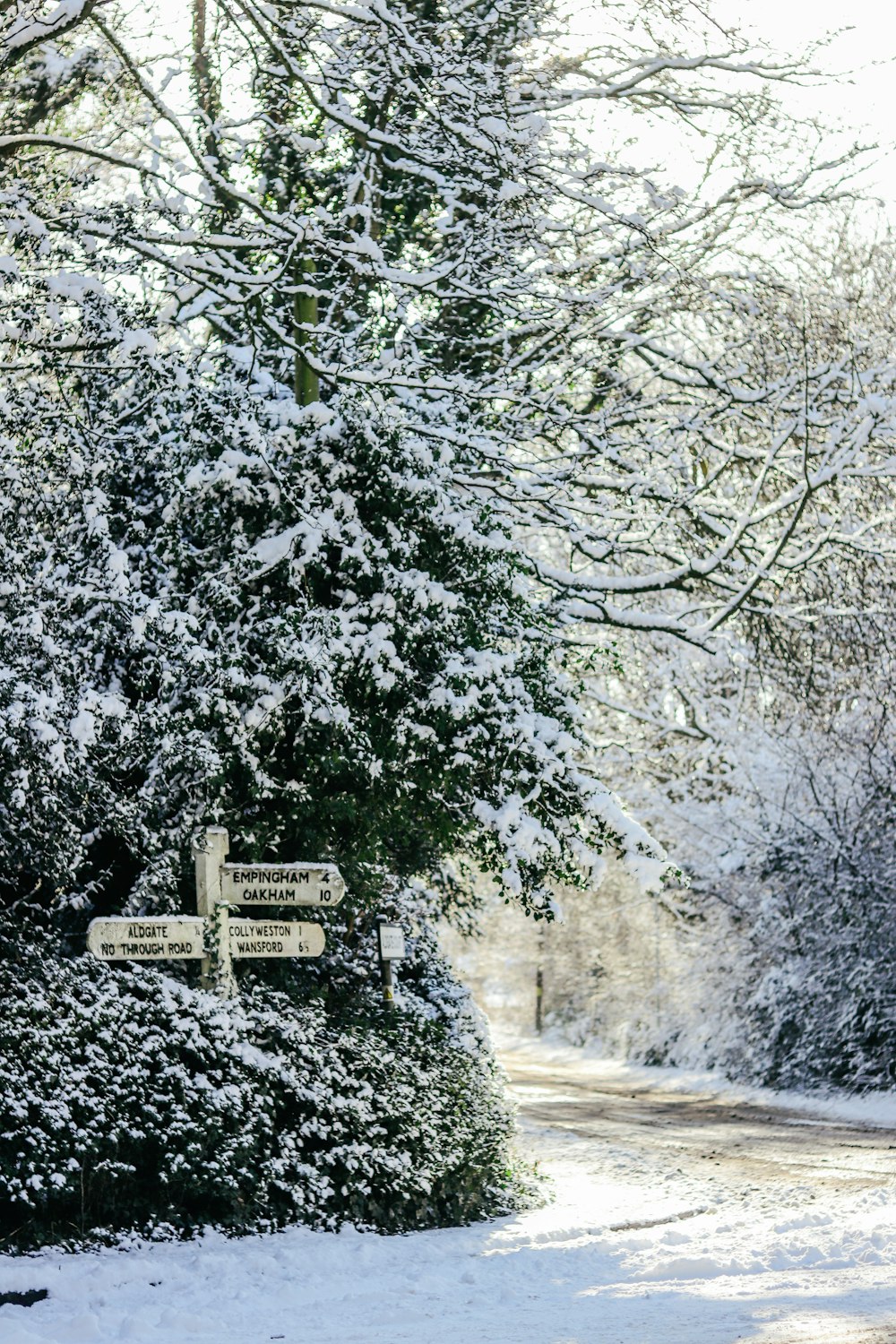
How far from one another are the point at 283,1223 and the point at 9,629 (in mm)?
4070

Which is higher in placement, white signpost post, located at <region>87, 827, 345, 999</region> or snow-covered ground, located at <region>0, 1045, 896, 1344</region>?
white signpost post, located at <region>87, 827, 345, 999</region>

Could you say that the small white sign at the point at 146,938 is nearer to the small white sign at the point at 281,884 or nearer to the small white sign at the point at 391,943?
the small white sign at the point at 281,884

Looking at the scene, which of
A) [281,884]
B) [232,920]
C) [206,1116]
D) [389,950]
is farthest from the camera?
[389,950]

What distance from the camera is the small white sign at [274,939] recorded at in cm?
1086

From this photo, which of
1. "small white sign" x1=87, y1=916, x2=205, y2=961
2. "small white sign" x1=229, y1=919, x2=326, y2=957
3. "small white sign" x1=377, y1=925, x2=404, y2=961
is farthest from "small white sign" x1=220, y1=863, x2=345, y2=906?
"small white sign" x1=377, y1=925, x2=404, y2=961

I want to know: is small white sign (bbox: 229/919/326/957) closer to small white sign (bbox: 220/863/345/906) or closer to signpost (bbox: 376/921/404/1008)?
small white sign (bbox: 220/863/345/906)

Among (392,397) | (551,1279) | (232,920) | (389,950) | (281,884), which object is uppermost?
(392,397)

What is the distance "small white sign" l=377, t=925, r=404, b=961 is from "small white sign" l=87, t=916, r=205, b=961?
1.74 m

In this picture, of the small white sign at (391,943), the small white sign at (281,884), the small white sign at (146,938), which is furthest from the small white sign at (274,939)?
the small white sign at (391,943)

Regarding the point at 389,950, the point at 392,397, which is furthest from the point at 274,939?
the point at 392,397

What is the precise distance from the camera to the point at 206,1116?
9.73 m

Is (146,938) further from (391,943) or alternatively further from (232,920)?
(391,943)

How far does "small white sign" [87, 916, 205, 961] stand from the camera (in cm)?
1009

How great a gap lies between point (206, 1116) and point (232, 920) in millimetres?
1540
